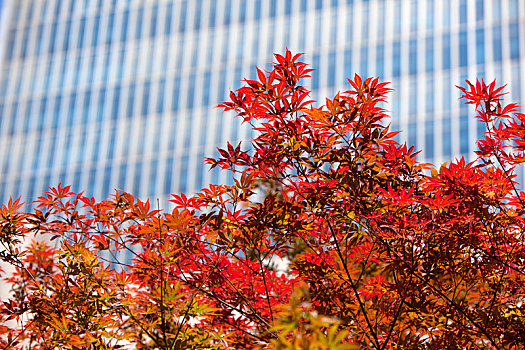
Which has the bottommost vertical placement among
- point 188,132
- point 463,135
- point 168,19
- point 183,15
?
point 463,135

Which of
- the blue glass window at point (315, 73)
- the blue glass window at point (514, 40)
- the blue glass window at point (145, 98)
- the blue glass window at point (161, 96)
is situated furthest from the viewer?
the blue glass window at point (145, 98)

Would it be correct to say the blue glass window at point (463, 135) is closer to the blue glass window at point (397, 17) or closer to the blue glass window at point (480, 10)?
the blue glass window at point (480, 10)

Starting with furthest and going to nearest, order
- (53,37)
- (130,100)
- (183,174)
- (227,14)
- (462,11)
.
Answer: (53,37), (227,14), (130,100), (183,174), (462,11)

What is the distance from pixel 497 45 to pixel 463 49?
2046 millimetres

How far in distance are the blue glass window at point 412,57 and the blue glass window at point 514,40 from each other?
5784mm

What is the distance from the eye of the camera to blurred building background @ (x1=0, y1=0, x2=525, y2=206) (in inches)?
1790

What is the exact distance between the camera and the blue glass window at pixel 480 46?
149 ft

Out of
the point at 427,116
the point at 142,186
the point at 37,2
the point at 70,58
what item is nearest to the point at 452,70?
the point at 427,116

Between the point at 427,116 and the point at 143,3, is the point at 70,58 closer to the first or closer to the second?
the point at 143,3

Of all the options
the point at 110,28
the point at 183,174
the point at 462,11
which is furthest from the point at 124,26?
the point at 462,11

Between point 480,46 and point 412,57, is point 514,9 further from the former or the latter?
point 412,57

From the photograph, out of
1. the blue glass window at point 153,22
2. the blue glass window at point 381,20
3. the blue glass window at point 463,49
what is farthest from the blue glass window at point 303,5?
the blue glass window at point 153,22

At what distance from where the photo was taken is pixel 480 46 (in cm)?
4559

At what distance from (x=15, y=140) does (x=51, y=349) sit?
52.4 metres
